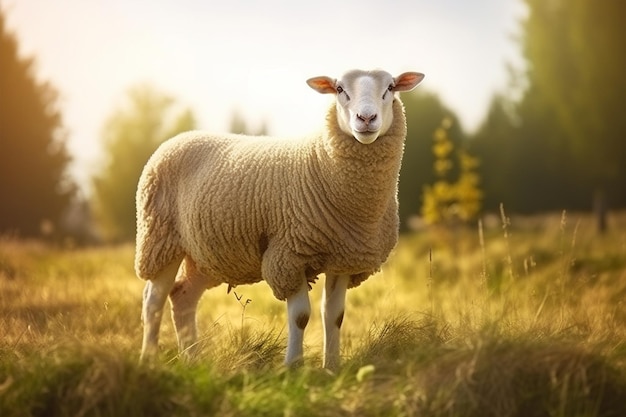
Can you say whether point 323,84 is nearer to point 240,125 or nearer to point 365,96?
point 365,96

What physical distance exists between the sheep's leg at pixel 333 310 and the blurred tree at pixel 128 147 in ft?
68.7

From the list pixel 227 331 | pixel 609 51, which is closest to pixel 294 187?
pixel 227 331

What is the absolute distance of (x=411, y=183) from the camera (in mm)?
22625

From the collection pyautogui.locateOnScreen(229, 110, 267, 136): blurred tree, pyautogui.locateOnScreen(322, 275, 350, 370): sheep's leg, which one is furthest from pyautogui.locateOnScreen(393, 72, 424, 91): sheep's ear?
pyautogui.locateOnScreen(229, 110, 267, 136): blurred tree

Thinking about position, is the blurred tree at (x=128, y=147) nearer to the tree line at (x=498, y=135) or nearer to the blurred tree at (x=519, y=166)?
the tree line at (x=498, y=135)

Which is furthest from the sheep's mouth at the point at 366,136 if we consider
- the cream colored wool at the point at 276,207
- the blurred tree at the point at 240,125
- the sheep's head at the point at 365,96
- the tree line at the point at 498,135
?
the blurred tree at the point at 240,125

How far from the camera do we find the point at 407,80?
5375 millimetres

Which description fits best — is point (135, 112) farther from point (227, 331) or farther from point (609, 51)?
point (227, 331)

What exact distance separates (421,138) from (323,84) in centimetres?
1741

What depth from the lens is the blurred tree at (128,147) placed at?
26.1 m

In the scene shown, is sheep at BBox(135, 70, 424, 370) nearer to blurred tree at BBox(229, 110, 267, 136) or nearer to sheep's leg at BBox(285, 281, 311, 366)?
sheep's leg at BBox(285, 281, 311, 366)

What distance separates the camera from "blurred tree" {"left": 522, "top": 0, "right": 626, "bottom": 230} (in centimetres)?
1825

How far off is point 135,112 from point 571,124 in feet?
45.1

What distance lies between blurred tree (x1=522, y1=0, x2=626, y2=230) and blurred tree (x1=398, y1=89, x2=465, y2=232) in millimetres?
3591
